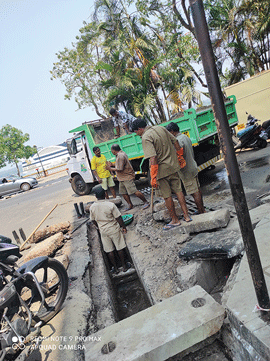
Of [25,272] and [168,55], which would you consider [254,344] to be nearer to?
[25,272]

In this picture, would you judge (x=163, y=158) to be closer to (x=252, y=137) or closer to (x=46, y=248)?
(x=46, y=248)

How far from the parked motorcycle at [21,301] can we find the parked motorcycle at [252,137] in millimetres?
7018

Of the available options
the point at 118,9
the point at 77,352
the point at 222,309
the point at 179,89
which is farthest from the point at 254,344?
the point at 118,9

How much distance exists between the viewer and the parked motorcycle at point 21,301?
216cm

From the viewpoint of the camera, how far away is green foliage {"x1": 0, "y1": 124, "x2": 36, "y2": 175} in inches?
1218

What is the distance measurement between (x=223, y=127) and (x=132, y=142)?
5.56 metres

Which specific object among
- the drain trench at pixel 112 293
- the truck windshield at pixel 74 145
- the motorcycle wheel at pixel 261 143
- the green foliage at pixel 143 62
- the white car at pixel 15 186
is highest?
the green foliage at pixel 143 62

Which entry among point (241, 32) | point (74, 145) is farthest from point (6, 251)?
point (241, 32)

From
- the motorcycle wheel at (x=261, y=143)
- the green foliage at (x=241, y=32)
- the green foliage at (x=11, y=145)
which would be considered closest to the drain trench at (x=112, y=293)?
the motorcycle wheel at (x=261, y=143)

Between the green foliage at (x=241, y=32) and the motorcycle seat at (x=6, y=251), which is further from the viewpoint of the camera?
the green foliage at (x=241, y=32)

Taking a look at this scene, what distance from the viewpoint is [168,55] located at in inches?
508

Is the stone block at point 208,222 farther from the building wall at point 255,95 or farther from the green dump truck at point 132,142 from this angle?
the building wall at point 255,95

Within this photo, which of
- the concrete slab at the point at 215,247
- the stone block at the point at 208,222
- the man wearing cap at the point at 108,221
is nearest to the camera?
the concrete slab at the point at 215,247

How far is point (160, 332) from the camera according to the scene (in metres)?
1.76
